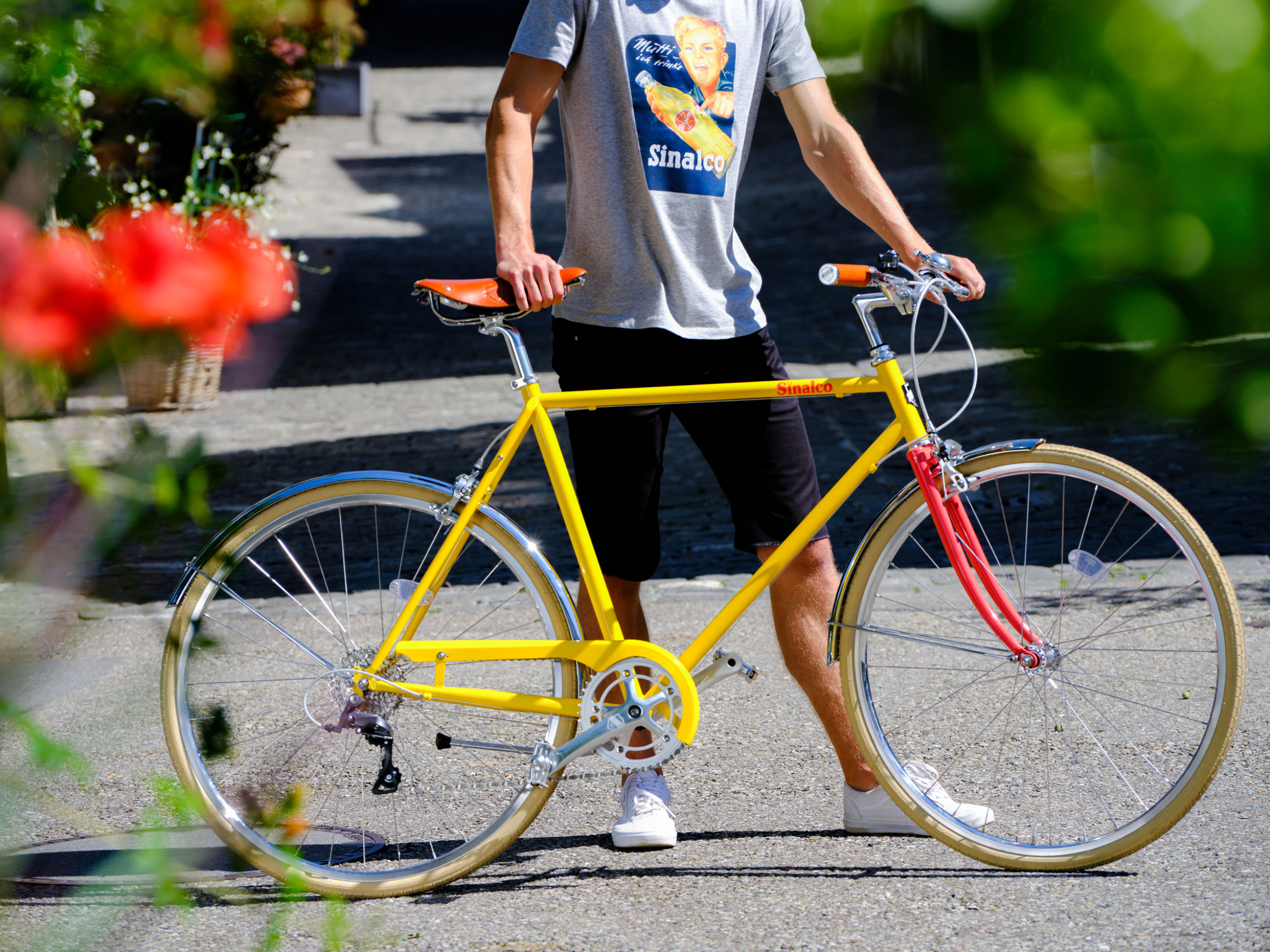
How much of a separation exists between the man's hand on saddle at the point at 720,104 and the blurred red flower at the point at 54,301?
197 centimetres

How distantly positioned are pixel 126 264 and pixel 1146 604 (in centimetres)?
403

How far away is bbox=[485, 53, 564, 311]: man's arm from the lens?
257cm

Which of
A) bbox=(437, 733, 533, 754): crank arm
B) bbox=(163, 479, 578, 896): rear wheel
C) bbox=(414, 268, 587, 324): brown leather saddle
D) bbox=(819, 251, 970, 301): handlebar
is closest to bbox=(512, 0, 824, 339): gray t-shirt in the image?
bbox=(414, 268, 587, 324): brown leather saddle

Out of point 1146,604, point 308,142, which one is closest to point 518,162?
point 1146,604

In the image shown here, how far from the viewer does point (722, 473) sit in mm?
2818

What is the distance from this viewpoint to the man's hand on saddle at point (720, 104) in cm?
263

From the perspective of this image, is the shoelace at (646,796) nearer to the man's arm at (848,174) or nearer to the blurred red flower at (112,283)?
the man's arm at (848,174)

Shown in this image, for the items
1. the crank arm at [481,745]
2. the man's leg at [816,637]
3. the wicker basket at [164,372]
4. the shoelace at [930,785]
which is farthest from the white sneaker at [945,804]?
the wicker basket at [164,372]

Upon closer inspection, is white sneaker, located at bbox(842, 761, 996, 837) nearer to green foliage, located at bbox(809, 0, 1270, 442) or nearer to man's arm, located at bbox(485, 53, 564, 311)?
man's arm, located at bbox(485, 53, 564, 311)

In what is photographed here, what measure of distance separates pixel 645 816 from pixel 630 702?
34cm

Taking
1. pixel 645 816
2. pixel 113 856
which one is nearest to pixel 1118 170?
pixel 113 856

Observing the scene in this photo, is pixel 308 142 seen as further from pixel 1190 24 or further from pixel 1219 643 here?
pixel 1190 24

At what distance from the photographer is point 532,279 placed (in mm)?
2502

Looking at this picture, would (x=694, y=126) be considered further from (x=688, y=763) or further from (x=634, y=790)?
(x=688, y=763)
